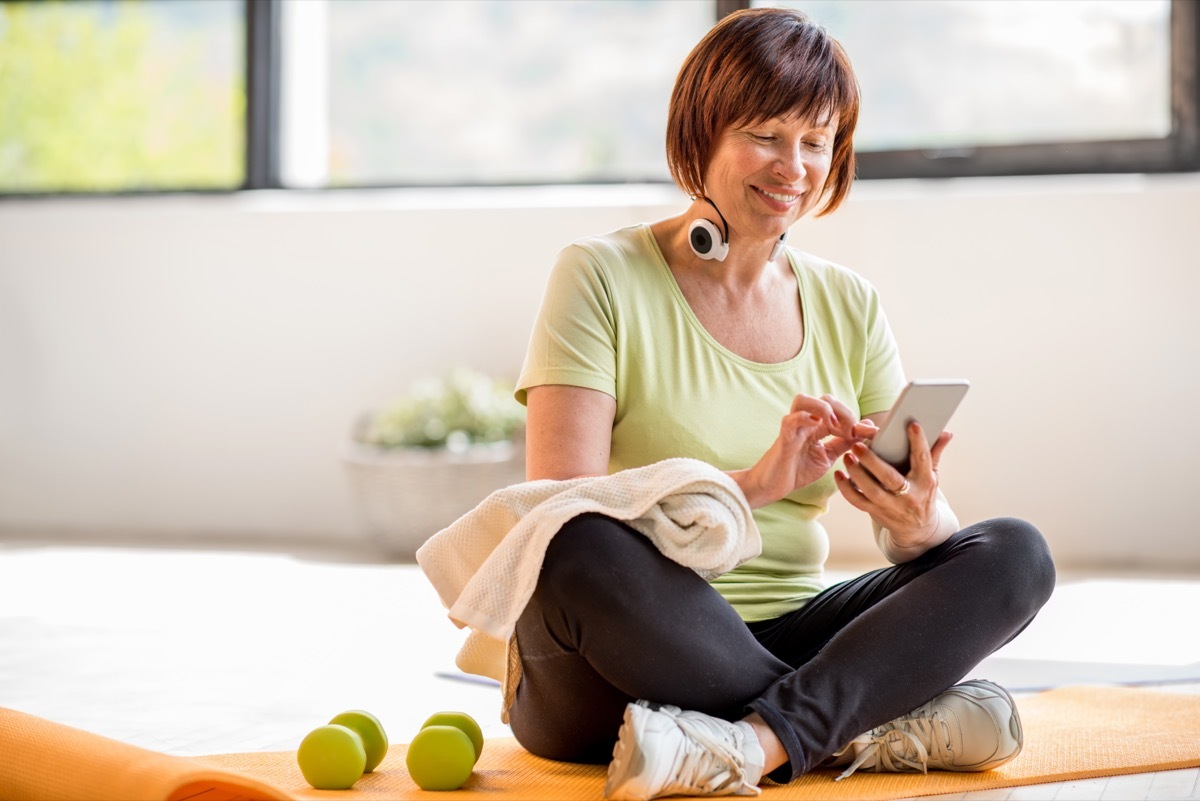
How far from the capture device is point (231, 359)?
411cm

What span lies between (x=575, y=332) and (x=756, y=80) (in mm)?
351

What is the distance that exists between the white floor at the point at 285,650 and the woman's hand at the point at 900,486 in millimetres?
301

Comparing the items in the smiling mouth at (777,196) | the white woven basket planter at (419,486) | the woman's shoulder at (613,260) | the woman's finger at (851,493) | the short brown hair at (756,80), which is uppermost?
the short brown hair at (756,80)

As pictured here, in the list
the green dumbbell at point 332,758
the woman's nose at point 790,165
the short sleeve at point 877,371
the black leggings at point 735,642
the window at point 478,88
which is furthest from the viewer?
the window at point 478,88

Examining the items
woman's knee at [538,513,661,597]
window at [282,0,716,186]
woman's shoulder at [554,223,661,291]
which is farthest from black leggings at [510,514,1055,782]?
window at [282,0,716,186]

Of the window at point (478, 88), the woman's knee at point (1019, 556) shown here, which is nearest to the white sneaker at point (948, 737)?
the woman's knee at point (1019, 556)

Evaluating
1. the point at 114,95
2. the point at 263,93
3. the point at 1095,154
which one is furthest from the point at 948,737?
the point at 114,95

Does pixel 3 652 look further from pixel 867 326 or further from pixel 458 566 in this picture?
pixel 867 326

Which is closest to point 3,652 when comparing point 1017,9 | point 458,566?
point 458,566

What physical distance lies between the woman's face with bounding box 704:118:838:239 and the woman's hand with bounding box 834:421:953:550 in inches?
12.5

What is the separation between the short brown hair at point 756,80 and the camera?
1635 millimetres

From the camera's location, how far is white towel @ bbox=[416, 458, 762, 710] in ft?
4.73

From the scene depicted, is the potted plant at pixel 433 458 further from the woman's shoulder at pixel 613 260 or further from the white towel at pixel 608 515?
the white towel at pixel 608 515

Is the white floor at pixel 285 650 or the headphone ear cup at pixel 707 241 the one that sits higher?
the headphone ear cup at pixel 707 241
